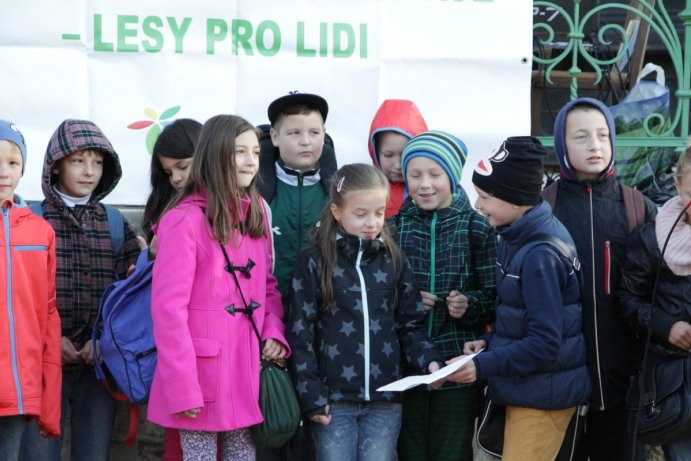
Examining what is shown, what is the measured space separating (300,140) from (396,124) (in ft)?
1.67

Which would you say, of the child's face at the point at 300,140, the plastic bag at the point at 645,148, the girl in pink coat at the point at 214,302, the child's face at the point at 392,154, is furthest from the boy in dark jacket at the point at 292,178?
the plastic bag at the point at 645,148

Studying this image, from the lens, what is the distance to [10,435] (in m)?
3.62

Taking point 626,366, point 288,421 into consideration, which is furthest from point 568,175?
point 288,421

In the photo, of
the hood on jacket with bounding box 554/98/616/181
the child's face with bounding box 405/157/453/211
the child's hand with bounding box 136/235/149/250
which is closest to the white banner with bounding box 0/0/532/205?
the child's hand with bounding box 136/235/149/250

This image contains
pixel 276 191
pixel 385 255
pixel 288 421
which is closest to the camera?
pixel 288 421

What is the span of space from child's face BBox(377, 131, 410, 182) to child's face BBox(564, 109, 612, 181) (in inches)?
30.3

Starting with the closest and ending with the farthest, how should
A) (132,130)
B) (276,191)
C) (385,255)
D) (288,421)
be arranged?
(288,421) < (385,255) < (276,191) < (132,130)

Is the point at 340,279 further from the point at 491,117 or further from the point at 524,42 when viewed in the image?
the point at 524,42

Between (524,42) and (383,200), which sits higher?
(524,42)

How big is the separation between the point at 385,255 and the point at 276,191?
694mm

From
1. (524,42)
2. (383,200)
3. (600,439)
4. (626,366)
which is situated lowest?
(600,439)

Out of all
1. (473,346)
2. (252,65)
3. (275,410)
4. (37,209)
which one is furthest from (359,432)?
(252,65)

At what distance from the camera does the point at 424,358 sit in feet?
12.0

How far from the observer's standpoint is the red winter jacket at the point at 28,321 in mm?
3553
